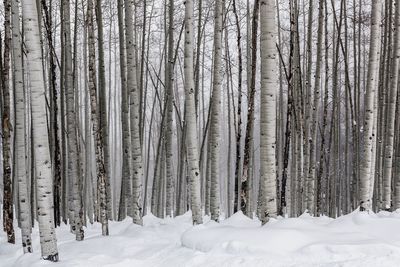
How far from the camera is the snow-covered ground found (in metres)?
3.41

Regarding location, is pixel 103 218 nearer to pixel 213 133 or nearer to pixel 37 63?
pixel 213 133

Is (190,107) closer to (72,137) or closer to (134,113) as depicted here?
(134,113)

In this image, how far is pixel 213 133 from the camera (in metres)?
6.86

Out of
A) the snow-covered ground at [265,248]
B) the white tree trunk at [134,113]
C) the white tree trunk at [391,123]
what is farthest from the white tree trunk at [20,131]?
the white tree trunk at [391,123]

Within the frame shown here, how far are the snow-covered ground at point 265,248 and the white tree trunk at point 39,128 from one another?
1.02ft

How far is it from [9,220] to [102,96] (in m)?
2.56

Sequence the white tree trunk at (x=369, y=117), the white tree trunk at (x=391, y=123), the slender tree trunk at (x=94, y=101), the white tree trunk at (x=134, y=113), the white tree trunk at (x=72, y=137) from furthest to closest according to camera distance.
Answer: the white tree trunk at (x=391, y=123) < the white tree trunk at (x=134, y=113) < the white tree trunk at (x=72, y=137) < the slender tree trunk at (x=94, y=101) < the white tree trunk at (x=369, y=117)

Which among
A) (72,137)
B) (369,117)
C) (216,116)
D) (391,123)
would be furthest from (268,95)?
(391,123)

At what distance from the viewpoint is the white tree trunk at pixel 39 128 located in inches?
175

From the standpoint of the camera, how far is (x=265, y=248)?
147 inches

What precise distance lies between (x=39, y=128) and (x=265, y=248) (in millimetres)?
2588

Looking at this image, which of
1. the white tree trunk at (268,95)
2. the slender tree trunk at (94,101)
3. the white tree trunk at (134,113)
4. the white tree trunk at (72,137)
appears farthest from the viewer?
the white tree trunk at (134,113)

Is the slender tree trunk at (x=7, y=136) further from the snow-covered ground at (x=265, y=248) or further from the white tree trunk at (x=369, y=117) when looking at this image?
the white tree trunk at (x=369, y=117)

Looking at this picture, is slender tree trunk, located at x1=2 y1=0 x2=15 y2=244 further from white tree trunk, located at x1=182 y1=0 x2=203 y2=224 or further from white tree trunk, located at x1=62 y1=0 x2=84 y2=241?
white tree trunk, located at x1=182 y1=0 x2=203 y2=224
